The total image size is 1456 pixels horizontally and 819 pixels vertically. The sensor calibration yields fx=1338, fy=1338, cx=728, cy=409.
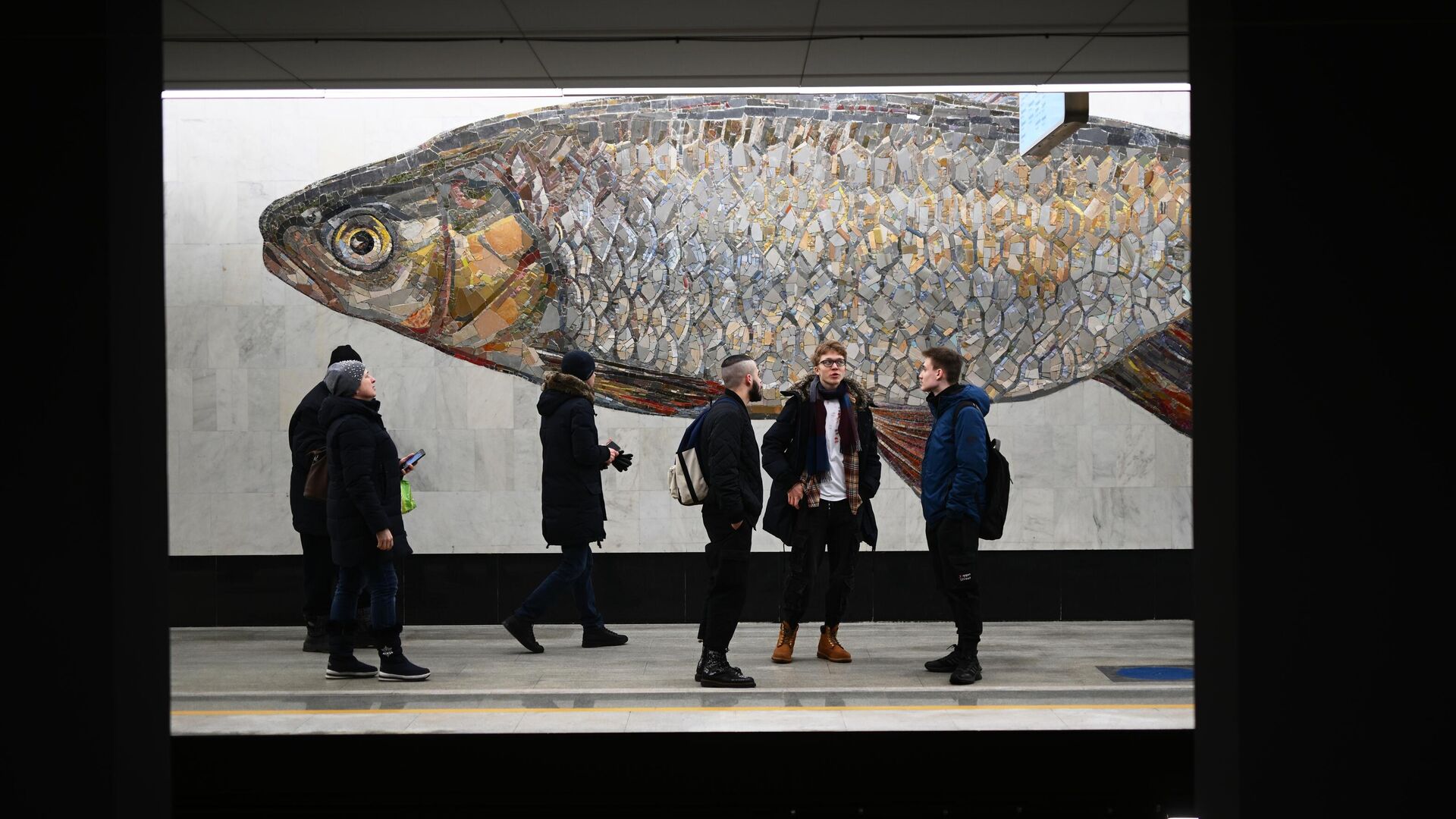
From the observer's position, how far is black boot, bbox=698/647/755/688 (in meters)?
6.30

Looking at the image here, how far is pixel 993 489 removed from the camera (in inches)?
262

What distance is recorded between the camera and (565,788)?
4.97 meters

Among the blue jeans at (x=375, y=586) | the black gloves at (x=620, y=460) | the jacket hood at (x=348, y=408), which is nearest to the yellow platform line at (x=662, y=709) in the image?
the blue jeans at (x=375, y=586)

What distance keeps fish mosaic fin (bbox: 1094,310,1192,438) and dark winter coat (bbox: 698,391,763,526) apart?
10.2 ft

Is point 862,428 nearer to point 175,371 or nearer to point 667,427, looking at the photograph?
point 667,427

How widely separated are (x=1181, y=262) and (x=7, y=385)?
714 centimetres

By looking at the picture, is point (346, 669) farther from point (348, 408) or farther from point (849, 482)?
point (849, 482)

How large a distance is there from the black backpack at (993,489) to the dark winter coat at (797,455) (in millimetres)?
509

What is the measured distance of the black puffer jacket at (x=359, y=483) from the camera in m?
6.36

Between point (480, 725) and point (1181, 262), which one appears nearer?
point (480, 725)

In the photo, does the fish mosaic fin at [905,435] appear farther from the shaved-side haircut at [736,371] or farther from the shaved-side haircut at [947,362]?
the shaved-side haircut at [736,371]

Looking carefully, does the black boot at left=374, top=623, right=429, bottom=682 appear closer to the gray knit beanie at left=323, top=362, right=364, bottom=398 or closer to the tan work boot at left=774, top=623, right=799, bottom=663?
the gray knit beanie at left=323, top=362, right=364, bottom=398

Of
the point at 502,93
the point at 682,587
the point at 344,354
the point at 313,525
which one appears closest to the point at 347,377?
the point at 344,354

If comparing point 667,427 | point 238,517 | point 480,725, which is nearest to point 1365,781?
point 480,725
